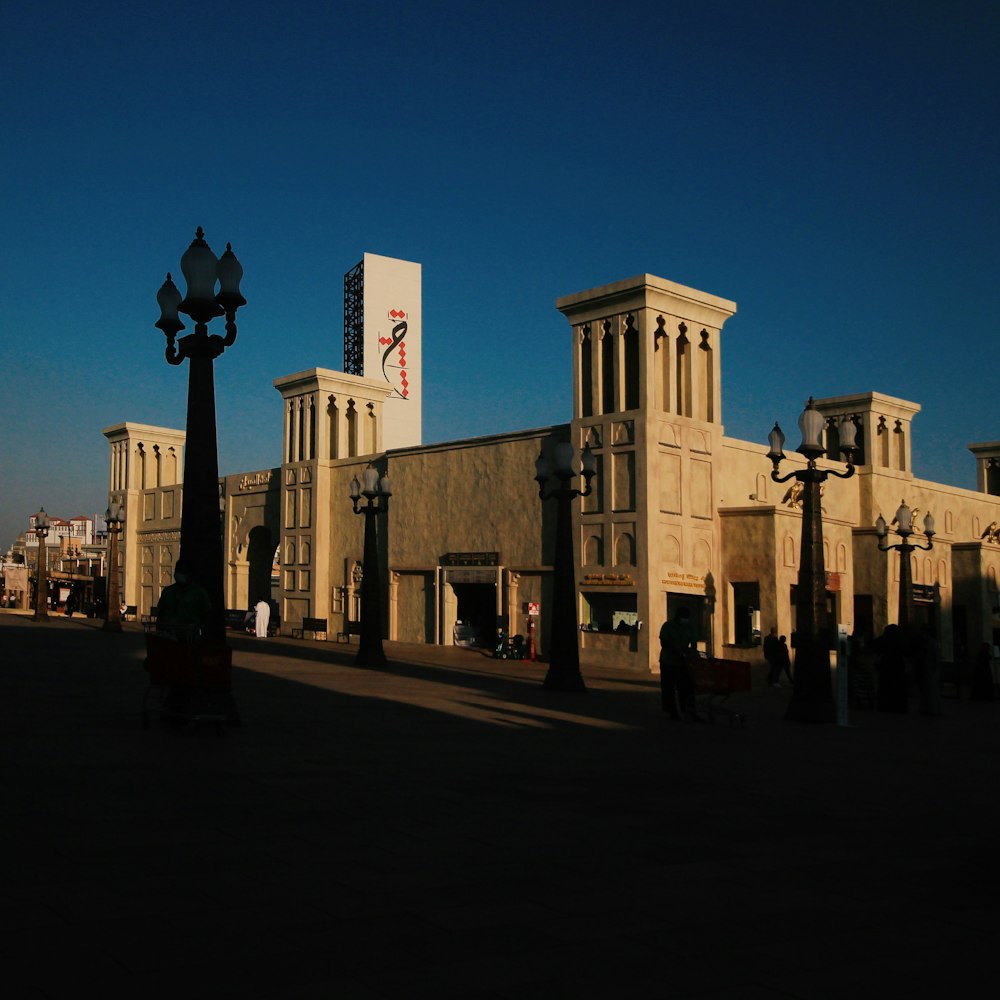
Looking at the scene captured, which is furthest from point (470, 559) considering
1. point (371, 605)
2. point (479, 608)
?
point (371, 605)

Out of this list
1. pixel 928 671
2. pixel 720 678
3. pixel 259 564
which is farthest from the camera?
pixel 259 564

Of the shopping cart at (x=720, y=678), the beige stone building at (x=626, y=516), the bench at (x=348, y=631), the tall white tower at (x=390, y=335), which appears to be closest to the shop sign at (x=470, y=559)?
the beige stone building at (x=626, y=516)

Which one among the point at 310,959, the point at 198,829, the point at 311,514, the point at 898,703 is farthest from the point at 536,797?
the point at 311,514

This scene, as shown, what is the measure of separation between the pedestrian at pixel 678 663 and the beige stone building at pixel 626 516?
1519 centimetres

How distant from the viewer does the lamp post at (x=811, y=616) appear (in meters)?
16.5

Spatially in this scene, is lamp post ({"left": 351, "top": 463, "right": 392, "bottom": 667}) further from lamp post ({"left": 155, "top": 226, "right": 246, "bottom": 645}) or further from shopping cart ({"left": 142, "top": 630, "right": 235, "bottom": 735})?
shopping cart ({"left": 142, "top": 630, "right": 235, "bottom": 735})

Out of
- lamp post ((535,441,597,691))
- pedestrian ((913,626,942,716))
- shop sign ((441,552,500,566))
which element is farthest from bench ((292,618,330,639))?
pedestrian ((913,626,942,716))

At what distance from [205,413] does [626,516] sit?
20467 millimetres

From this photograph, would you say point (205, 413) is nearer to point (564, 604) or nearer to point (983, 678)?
point (564, 604)

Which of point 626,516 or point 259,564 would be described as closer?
point 626,516

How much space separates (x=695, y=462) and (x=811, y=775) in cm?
2285

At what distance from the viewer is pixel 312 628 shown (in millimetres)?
Answer: 41938

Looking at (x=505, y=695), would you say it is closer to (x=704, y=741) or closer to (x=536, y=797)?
(x=704, y=741)

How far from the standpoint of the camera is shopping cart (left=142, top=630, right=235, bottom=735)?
11.5m
